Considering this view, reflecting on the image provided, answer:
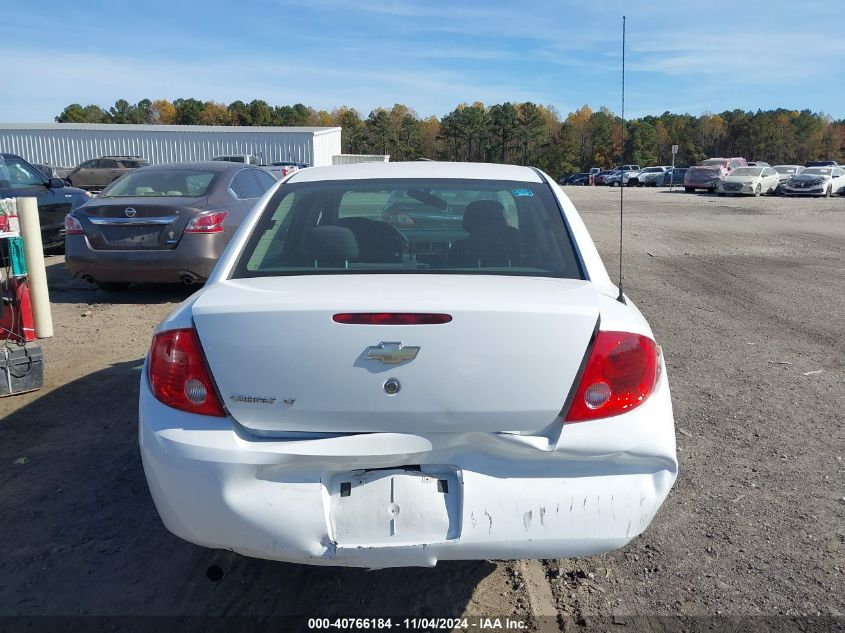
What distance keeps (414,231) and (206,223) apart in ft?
15.9

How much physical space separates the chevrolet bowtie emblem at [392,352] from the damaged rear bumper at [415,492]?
0.24 metres

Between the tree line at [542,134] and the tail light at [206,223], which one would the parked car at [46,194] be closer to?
the tail light at [206,223]

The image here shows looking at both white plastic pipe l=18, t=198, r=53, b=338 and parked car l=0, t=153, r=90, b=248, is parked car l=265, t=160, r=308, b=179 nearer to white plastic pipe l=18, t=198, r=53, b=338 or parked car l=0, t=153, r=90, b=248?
parked car l=0, t=153, r=90, b=248

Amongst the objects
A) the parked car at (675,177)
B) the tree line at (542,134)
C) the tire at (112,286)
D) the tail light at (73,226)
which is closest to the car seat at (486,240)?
the tail light at (73,226)

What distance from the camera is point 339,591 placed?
9.48 ft

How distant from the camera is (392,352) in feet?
7.41

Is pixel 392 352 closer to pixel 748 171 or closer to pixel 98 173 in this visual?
pixel 98 173

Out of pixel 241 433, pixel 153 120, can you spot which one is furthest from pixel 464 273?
pixel 153 120

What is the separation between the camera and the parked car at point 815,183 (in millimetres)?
34250

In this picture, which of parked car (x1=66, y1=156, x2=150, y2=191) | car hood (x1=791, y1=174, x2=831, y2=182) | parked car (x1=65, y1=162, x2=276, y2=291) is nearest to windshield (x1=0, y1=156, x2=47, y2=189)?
parked car (x1=65, y1=162, x2=276, y2=291)

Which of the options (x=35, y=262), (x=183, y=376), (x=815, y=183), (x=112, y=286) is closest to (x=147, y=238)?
(x=112, y=286)

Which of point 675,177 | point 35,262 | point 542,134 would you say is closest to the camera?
point 35,262

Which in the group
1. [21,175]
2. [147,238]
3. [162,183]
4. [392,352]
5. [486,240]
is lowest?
[147,238]

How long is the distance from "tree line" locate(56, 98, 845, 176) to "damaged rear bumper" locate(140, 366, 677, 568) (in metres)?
97.1
